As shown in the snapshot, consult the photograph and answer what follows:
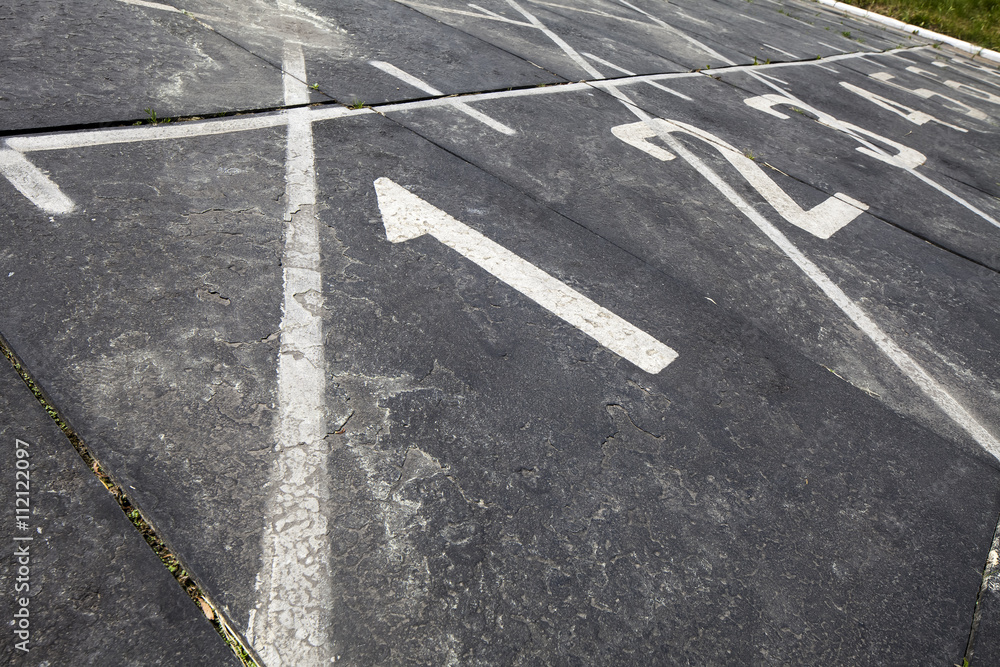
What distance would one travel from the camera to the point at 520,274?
3617 mm

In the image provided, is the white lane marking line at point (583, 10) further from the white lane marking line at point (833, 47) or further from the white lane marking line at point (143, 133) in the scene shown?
the white lane marking line at point (143, 133)

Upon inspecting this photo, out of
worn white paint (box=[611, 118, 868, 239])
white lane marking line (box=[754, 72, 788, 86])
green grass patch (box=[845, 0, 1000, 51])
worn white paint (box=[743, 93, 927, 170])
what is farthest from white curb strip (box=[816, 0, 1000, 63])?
worn white paint (box=[611, 118, 868, 239])

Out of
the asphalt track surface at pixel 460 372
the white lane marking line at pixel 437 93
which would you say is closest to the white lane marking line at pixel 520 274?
the asphalt track surface at pixel 460 372

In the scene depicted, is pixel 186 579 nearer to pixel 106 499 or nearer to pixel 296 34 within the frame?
pixel 106 499

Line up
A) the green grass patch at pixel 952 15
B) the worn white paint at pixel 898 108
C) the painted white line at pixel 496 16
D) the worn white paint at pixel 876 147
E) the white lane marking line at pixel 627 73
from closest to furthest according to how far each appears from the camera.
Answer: the worn white paint at pixel 876 147 < the white lane marking line at pixel 627 73 < the painted white line at pixel 496 16 < the worn white paint at pixel 898 108 < the green grass patch at pixel 952 15

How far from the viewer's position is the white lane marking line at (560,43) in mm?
6957

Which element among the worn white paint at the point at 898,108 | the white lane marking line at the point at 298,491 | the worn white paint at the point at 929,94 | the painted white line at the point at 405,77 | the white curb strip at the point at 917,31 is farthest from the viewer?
the white curb strip at the point at 917,31

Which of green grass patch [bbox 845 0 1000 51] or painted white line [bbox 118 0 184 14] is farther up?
painted white line [bbox 118 0 184 14]

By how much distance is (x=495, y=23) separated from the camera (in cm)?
774

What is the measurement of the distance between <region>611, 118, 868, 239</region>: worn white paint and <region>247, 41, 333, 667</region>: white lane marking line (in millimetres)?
3333

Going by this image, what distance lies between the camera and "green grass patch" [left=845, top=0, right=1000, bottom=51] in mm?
14906

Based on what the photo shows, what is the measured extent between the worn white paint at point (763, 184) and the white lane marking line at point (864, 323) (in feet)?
1.01

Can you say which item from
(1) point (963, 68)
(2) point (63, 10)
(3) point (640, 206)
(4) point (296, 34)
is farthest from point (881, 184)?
(1) point (963, 68)

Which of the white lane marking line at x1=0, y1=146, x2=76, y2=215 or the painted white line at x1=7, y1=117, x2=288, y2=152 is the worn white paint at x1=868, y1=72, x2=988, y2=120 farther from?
the white lane marking line at x1=0, y1=146, x2=76, y2=215
